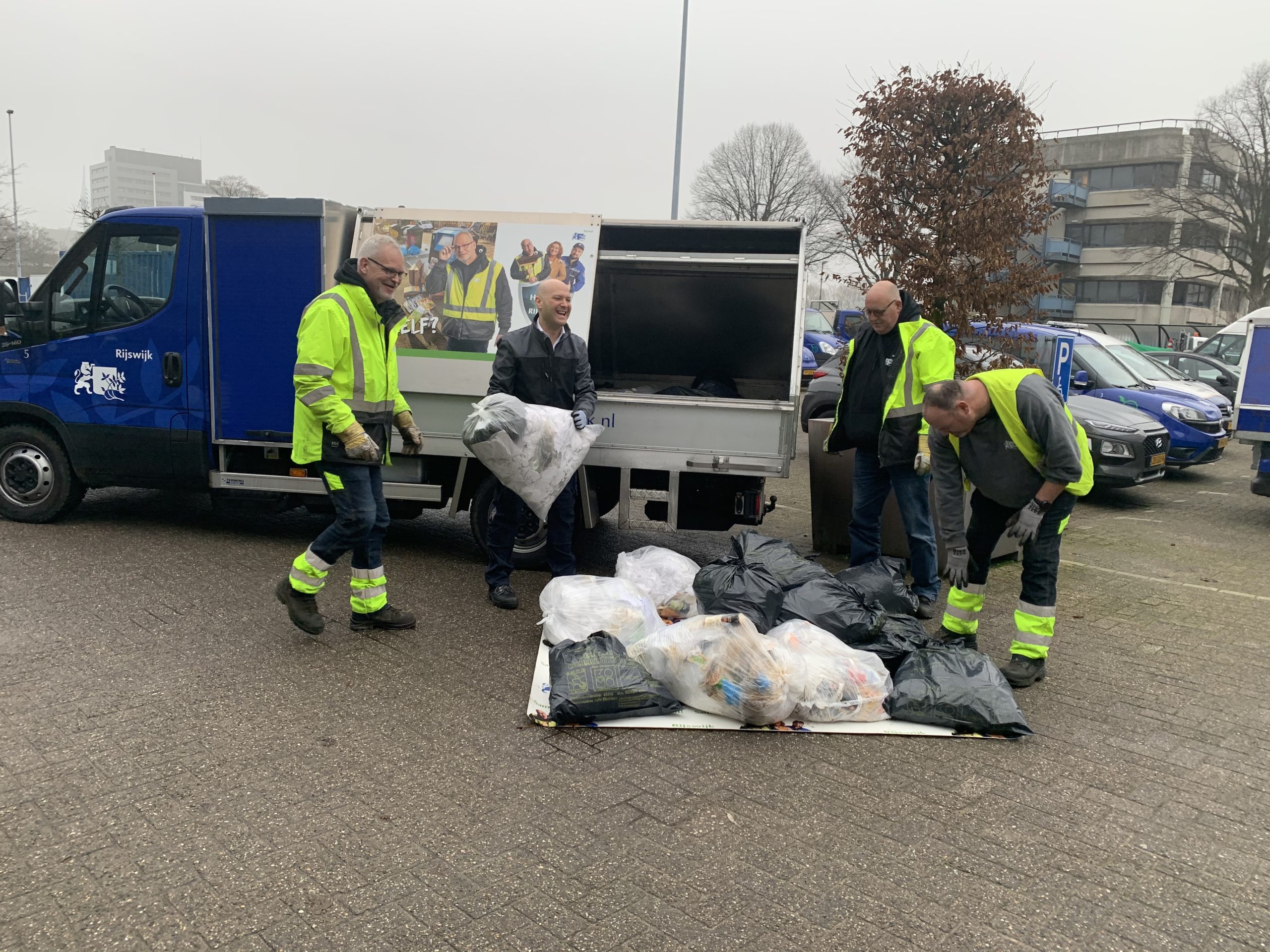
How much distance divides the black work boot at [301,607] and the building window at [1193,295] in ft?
219

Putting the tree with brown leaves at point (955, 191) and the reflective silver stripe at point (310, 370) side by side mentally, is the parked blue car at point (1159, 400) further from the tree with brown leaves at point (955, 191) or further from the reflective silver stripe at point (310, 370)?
the reflective silver stripe at point (310, 370)

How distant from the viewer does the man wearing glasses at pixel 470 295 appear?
20.0ft

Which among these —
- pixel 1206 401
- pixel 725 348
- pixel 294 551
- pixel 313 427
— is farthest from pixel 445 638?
pixel 1206 401

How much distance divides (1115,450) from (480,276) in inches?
271

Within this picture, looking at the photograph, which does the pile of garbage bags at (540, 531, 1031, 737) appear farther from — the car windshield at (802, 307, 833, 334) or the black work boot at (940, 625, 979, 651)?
the car windshield at (802, 307, 833, 334)

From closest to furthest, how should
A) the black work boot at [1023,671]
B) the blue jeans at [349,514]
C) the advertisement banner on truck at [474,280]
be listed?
the black work boot at [1023,671]
the blue jeans at [349,514]
the advertisement banner on truck at [474,280]

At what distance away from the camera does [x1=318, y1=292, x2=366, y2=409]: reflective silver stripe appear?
184 inches

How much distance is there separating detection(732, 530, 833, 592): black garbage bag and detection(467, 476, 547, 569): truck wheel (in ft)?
5.01

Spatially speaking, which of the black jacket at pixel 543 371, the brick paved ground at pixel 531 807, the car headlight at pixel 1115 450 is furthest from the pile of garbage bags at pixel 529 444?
the car headlight at pixel 1115 450

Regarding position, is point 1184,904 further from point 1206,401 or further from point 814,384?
point 1206,401

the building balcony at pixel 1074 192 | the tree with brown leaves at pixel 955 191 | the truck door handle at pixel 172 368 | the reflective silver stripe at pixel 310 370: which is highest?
the building balcony at pixel 1074 192

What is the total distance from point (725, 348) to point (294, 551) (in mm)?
3582

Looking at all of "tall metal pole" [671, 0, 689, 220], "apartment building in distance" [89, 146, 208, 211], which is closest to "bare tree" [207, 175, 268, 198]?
"apartment building in distance" [89, 146, 208, 211]

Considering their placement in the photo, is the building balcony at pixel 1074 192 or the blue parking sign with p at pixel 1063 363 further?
the building balcony at pixel 1074 192
